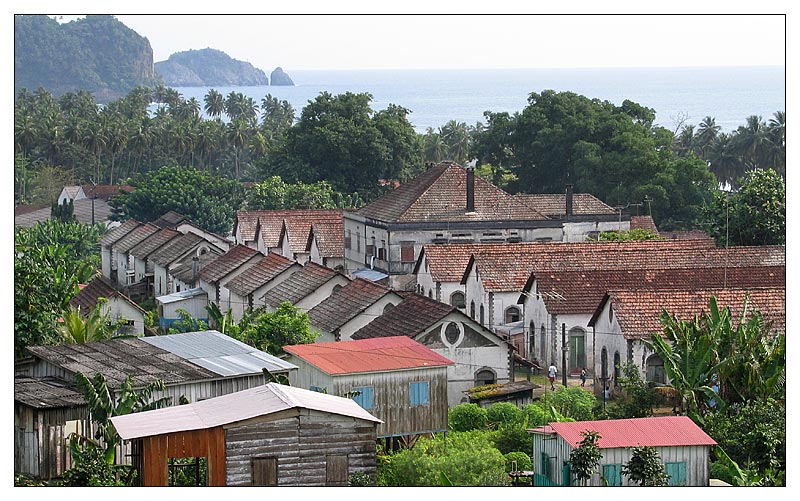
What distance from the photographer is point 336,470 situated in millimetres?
26391

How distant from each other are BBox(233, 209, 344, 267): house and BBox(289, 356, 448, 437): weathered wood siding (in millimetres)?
32635

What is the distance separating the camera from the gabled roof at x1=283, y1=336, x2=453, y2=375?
32.9 meters

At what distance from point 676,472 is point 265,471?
337 inches

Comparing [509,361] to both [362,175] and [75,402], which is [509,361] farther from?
[362,175]

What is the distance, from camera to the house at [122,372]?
29.1 metres

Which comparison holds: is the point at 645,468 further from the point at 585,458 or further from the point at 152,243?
the point at 152,243

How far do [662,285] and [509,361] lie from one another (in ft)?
28.4

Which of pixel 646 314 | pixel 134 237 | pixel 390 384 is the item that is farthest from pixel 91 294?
pixel 390 384

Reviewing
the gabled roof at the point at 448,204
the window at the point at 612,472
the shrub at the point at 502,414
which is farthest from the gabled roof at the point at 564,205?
the window at the point at 612,472

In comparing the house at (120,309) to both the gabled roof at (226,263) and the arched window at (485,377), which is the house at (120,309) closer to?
the gabled roof at (226,263)

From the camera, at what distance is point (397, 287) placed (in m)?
56.8

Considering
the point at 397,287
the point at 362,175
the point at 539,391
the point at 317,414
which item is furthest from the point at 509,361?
the point at 362,175

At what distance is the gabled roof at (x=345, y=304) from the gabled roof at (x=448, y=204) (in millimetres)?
13445

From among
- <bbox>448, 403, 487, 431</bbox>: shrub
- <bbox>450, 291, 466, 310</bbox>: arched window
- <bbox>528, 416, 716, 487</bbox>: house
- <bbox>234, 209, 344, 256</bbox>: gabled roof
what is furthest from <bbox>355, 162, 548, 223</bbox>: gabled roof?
<bbox>528, 416, 716, 487</bbox>: house
